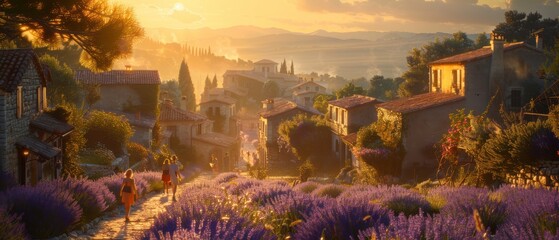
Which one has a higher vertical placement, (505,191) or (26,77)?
(26,77)

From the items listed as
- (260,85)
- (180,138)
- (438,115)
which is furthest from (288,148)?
(260,85)

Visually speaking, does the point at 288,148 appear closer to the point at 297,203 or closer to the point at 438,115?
the point at 438,115

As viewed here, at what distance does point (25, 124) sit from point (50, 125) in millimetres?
1646

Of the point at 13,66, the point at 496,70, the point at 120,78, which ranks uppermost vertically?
the point at 496,70

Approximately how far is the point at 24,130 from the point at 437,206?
15.0 meters

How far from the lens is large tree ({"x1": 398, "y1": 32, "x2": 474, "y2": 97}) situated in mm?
65062

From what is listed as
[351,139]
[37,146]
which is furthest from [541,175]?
[351,139]

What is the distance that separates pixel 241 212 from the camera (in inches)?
382

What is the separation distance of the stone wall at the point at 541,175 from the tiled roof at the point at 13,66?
15.6m

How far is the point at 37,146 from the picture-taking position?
2031cm

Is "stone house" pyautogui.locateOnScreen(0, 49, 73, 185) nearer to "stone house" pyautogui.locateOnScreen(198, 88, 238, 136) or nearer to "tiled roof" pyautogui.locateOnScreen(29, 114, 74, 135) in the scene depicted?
"tiled roof" pyautogui.locateOnScreen(29, 114, 74, 135)

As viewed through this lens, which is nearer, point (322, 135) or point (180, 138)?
point (322, 135)

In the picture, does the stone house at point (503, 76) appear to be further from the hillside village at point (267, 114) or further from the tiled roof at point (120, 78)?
the tiled roof at point (120, 78)

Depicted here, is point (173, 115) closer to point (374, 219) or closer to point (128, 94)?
point (128, 94)
